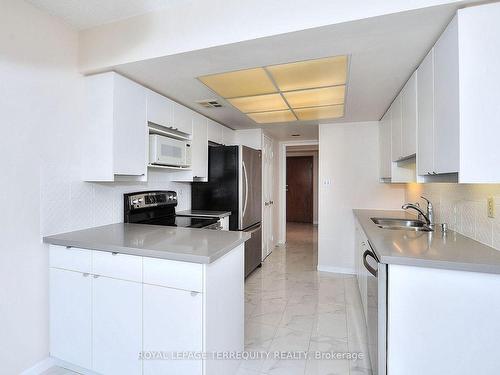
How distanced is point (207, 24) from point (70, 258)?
5.83 feet

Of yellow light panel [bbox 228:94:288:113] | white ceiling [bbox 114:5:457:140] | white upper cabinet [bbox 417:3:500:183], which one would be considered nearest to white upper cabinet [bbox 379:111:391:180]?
white ceiling [bbox 114:5:457:140]

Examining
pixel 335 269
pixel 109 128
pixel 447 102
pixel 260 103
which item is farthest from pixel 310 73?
pixel 335 269

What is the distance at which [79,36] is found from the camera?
2.03m

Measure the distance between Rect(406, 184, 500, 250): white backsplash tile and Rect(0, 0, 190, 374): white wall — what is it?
2784 millimetres

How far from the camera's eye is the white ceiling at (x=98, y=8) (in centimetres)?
168

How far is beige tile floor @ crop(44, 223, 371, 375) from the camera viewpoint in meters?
1.83

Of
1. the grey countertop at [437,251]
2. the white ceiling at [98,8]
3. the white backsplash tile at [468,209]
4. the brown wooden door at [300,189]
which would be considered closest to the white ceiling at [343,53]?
the white ceiling at [98,8]

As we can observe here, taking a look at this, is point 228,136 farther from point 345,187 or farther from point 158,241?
point 158,241

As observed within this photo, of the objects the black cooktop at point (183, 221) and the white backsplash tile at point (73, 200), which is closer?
the white backsplash tile at point (73, 200)

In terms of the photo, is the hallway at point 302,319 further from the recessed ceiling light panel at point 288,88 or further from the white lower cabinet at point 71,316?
the recessed ceiling light panel at point 288,88

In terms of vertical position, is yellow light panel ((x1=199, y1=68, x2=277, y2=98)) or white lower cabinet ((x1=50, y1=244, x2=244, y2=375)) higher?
yellow light panel ((x1=199, y1=68, x2=277, y2=98))

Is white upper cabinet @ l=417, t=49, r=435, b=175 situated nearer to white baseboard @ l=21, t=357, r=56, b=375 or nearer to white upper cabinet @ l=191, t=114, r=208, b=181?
white upper cabinet @ l=191, t=114, r=208, b=181

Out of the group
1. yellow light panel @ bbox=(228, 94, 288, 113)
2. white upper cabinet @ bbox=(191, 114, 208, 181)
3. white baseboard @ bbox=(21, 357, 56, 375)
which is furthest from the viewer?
white upper cabinet @ bbox=(191, 114, 208, 181)

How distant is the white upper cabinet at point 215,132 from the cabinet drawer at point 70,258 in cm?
206
